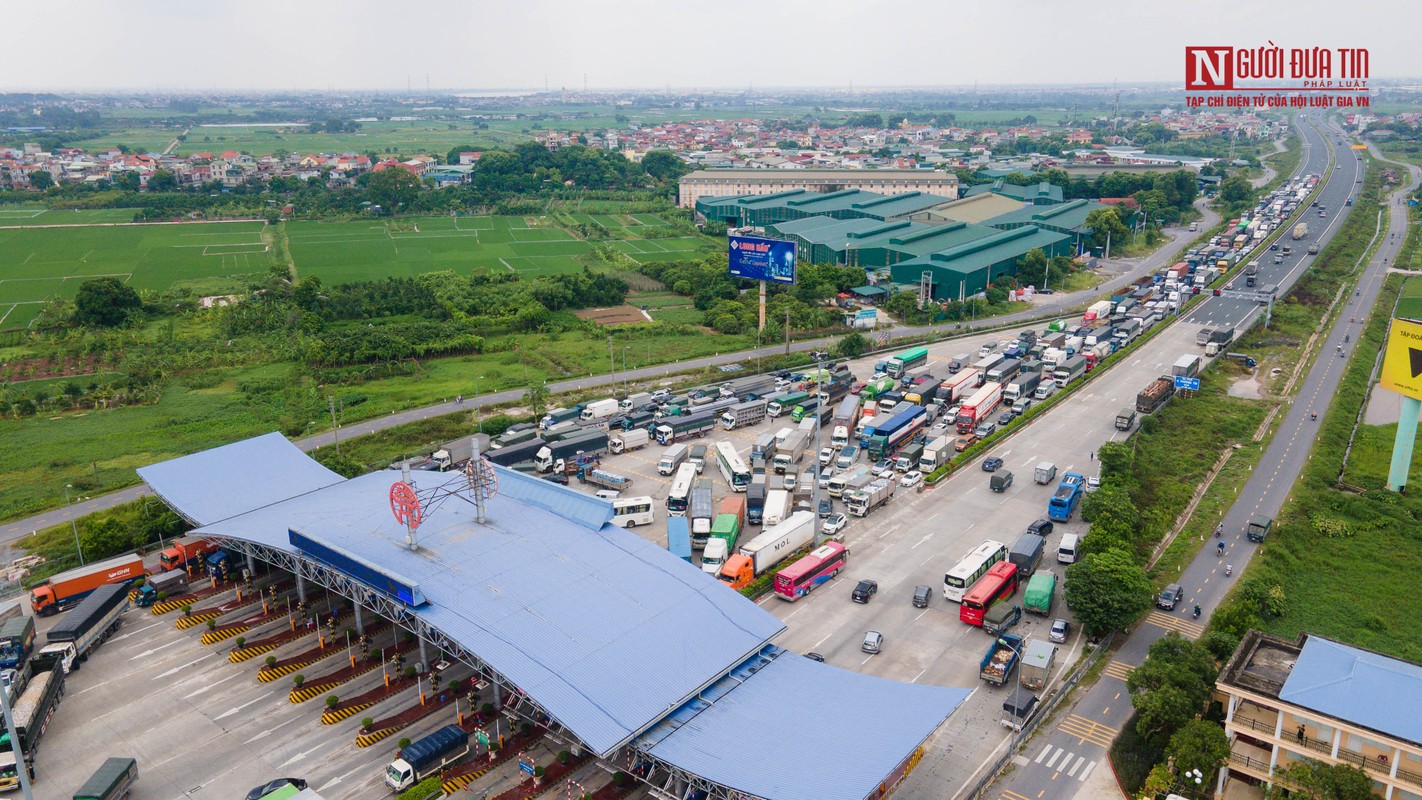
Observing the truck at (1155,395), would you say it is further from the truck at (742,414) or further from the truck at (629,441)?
the truck at (629,441)

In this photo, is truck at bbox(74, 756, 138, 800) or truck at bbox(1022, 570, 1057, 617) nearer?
truck at bbox(74, 756, 138, 800)

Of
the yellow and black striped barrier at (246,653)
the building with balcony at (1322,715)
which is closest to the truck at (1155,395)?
the building with balcony at (1322,715)

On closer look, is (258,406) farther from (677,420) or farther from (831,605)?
(831,605)

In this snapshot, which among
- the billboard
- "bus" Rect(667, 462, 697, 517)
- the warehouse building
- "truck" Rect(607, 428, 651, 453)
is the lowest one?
"bus" Rect(667, 462, 697, 517)

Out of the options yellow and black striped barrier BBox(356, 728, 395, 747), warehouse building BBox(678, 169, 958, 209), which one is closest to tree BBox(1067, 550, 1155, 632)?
yellow and black striped barrier BBox(356, 728, 395, 747)

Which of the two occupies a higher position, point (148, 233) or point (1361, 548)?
point (148, 233)

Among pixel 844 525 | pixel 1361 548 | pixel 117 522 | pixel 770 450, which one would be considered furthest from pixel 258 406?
pixel 1361 548

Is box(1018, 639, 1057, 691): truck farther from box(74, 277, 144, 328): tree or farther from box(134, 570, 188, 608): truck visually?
box(74, 277, 144, 328): tree
